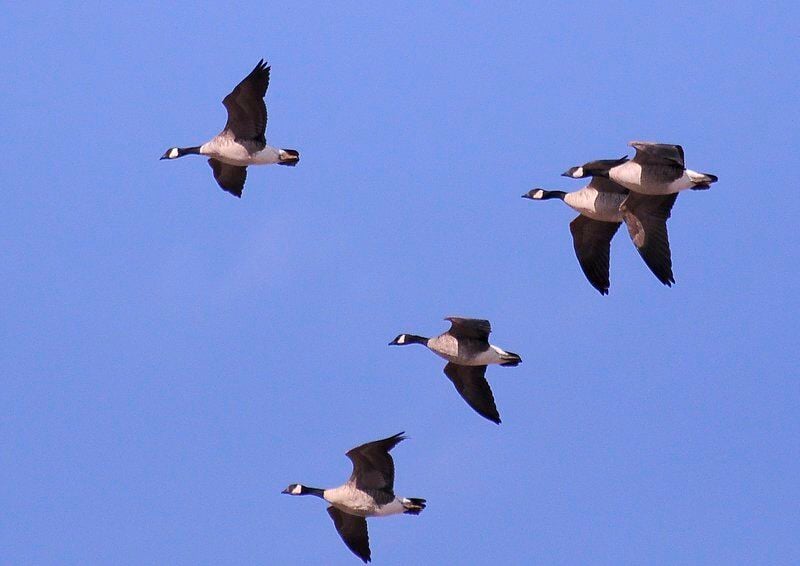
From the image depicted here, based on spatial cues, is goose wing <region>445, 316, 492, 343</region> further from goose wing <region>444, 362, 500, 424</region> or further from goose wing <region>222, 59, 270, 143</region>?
goose wing <region>222, 59, 270, 143</region>

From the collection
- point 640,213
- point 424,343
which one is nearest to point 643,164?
point 640,213

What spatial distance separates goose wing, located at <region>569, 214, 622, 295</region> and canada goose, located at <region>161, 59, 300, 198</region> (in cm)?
424

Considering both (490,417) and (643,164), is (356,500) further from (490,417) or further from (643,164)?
(643,164)

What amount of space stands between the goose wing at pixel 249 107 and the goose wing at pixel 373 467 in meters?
4.72

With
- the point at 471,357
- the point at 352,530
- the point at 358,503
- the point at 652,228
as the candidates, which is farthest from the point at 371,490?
the point at 652,228

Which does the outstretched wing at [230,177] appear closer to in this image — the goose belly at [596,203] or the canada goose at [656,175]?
the goose belly at [596,203]

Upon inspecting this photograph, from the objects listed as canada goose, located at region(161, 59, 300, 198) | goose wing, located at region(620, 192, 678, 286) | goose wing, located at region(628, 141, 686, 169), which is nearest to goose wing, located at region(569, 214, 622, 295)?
goose wing, located at region(620, 192, 678, 286)

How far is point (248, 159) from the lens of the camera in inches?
921

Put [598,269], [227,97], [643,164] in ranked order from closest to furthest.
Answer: [643,164] → [227,97] → [598,269]

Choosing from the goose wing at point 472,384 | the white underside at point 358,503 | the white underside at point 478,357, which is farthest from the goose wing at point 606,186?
the white underside at point 358,503

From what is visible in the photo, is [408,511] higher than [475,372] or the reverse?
the reverse

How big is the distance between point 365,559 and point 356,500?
102 cm

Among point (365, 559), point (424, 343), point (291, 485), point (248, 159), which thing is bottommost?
point (365, 559)

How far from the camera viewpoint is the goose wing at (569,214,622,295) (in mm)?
24188
